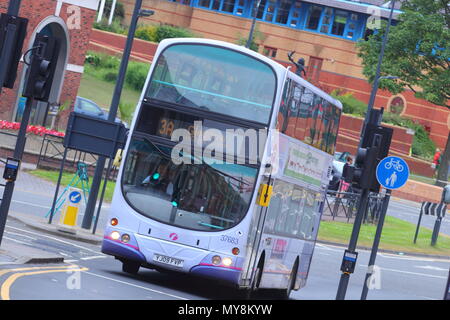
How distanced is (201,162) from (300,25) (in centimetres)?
6236

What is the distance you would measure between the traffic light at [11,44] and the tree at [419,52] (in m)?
40.6

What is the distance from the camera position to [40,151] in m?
36.6

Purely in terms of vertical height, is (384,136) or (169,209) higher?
(384,136)

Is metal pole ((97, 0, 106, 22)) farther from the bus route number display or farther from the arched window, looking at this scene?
the bus route number display

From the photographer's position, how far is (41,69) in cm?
1664

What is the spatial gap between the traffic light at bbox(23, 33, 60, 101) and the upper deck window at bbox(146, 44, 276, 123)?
6.50 feet

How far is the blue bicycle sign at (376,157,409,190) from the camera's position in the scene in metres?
17.6

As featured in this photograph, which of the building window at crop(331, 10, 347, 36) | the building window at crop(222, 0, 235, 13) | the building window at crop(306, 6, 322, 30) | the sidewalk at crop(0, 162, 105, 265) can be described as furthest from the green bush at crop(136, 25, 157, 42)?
the sidewalk at crop(0, 162, 105, 265)

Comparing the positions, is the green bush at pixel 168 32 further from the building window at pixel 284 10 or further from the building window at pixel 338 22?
the building window at pixel 338 22

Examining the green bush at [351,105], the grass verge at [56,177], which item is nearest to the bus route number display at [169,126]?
the grass verge at [56,177]

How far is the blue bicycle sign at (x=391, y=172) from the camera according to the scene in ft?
57.9

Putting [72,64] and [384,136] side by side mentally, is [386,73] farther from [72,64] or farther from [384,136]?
[384,136]
